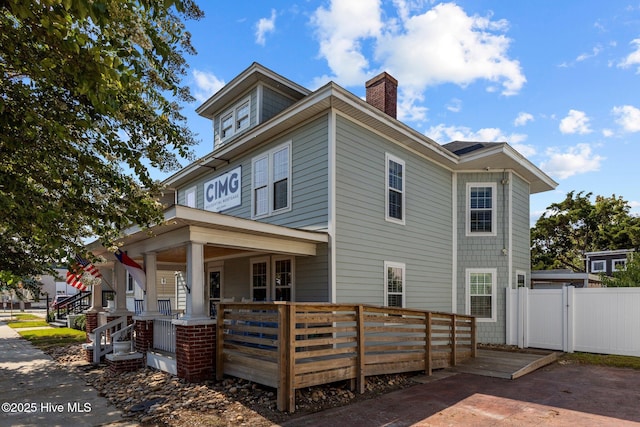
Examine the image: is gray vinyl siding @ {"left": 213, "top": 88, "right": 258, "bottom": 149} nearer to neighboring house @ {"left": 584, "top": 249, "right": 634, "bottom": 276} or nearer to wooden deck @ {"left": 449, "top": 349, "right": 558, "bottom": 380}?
wooden deck @ {"left": 449, "top": 349, "right": 558, "bottom": 380}

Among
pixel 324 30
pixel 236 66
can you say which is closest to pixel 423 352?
pixel 324 30

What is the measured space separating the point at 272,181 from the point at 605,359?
9.29 m

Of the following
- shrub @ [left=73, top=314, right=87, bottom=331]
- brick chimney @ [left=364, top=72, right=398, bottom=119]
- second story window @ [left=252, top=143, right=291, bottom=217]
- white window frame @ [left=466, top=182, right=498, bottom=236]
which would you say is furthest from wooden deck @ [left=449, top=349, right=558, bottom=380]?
shrub @ [left=73, top=314, right=87, bottom=331]

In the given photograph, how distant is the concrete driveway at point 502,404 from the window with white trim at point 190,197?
32.8 feet

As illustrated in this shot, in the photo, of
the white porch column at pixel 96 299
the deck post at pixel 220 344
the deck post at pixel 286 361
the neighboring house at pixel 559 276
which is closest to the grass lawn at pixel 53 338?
the white porch column at pixel 96 299

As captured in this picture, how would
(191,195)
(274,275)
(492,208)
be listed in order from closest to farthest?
(274,275) < (492,208) < (191,195)

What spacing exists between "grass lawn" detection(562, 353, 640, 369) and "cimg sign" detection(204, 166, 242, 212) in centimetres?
976

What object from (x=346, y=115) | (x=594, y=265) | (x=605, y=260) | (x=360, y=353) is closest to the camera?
(x=360, y=353)

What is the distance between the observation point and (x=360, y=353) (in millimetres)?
6758

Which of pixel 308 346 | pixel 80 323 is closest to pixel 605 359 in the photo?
pixel 308 346

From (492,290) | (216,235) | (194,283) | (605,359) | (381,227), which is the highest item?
(381,227)

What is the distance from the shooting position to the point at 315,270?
363 inches

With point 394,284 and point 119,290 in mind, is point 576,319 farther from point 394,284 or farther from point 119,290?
point 119,290

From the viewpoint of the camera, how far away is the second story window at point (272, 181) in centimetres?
1039
